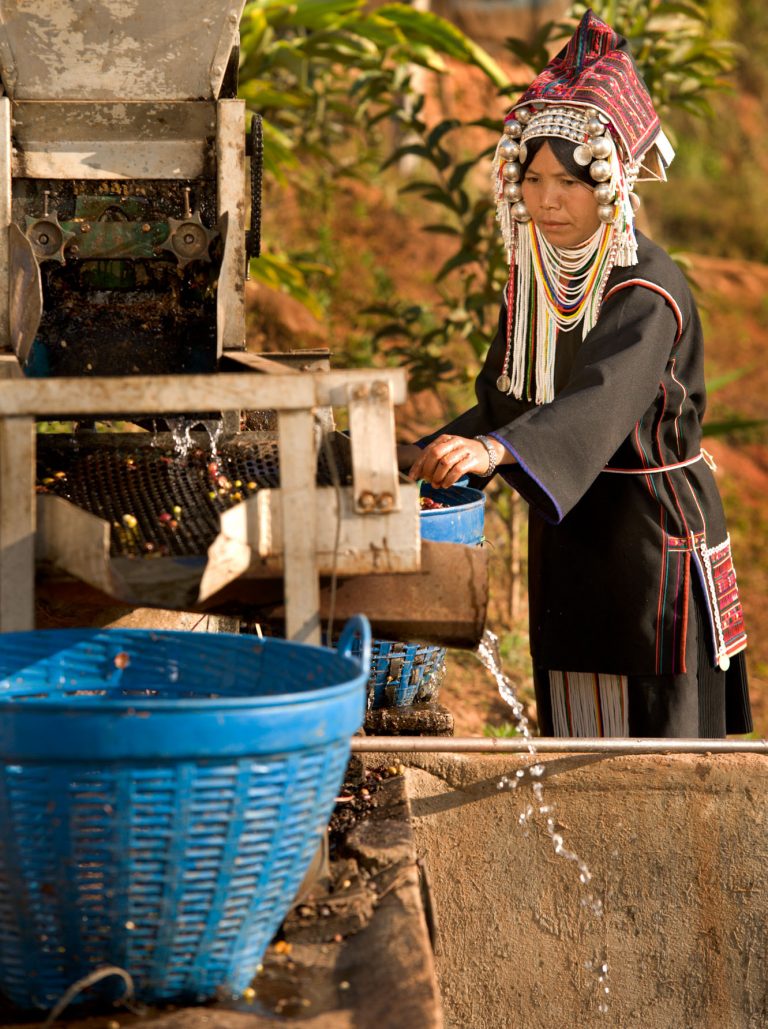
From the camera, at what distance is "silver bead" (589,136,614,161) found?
3088 mm

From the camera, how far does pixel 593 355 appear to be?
9.95ft

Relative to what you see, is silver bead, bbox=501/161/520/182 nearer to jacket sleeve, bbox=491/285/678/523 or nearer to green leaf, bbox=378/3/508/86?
jacket sleeve, bbox=491/285/678/523

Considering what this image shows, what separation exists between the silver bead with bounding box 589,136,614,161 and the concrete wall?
145cm

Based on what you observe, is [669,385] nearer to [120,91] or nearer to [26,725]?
[120,91]

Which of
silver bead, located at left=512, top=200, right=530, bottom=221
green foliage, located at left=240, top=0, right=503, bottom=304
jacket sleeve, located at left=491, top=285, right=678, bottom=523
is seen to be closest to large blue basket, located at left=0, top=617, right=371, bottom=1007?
jacket sleeve, located at left=491, top=285, right=678, bottom=523

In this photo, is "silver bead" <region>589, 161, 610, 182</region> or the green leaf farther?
the green leaf

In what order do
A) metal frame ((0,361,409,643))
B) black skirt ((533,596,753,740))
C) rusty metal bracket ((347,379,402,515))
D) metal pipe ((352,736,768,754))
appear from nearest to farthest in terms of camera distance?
1. metal frame ((0,361,409,643))
2. rusty metal bracket ((347,379,402,515))
3. metal pipe ((352,736,768,754))
4. black skirt ((533,596,753,740))

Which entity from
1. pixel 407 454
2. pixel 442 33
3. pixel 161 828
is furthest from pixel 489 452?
pixel 442 33

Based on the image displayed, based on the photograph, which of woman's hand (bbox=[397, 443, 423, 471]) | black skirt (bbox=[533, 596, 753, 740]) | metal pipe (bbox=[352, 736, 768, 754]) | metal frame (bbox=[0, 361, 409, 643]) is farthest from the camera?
black skirt (bbox=[533, 596, 753, 740])

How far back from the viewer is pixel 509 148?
3.28 m

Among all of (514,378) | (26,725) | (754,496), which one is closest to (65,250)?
(514,378)

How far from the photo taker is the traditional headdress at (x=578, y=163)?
10.3ft

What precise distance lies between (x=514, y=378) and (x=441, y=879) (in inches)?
51.5

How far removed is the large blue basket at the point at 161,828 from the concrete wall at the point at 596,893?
1219mm
